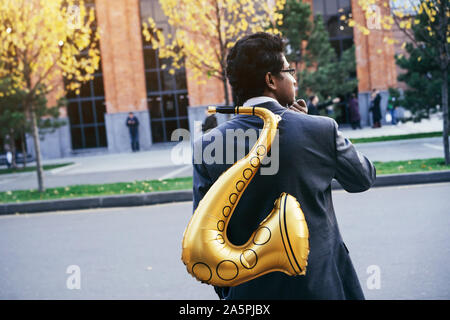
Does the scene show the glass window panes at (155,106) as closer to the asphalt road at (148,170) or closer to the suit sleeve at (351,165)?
the asphalt road at (148,170)

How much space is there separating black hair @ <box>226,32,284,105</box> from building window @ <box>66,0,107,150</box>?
24.9 m

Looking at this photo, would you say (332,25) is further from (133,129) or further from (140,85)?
(133,129)

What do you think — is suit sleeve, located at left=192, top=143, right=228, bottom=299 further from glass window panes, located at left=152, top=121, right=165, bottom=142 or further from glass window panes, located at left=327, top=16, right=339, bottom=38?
glass window panes, located at left=327, top=16, right=339, bottom=38

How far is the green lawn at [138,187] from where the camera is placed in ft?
32.8

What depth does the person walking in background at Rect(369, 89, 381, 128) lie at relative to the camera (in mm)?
22609

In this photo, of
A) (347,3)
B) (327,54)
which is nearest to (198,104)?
(327,54)

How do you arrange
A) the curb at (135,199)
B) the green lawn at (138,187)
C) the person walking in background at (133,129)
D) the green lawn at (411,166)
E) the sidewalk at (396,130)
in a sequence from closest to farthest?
the curb at (135,199) < the green lawn at (411,166) < the green lawn at (138,187) < the sidewalk at (396,130) < the person walking in background at (133,129)

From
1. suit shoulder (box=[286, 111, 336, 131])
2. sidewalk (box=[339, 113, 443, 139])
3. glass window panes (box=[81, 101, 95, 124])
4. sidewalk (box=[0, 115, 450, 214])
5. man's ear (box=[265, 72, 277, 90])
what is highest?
glass window panes (box=[81, 101, 95, 124])

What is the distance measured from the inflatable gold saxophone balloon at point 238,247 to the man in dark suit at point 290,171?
0.47ft

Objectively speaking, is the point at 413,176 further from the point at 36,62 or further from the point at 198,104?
the point at 198,104

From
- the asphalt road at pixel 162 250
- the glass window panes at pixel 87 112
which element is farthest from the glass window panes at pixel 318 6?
the asphalt road at pixel 162 250

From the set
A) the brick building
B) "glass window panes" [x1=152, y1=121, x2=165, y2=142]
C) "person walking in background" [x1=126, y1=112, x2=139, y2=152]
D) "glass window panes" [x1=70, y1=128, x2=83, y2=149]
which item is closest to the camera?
"person walking in background" [x1=126, y1=112, x2=139, y2=152]

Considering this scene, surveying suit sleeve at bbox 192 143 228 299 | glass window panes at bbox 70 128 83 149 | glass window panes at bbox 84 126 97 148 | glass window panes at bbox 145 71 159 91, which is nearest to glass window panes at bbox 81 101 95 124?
glass window panes at bbox 84 126 97 148

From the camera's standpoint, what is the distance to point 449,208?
682 cm
